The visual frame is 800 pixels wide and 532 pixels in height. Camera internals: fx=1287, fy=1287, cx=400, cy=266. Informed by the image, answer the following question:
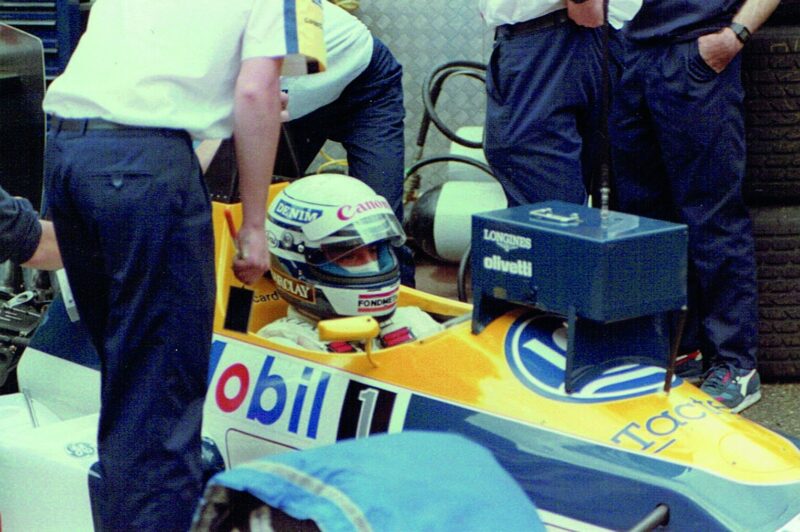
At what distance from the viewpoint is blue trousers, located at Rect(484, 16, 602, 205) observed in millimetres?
4160

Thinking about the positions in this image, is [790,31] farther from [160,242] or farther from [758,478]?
[160,242]

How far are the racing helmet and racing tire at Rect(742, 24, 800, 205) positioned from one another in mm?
1836

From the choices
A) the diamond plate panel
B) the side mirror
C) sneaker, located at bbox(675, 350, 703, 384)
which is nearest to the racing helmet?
the side mirror

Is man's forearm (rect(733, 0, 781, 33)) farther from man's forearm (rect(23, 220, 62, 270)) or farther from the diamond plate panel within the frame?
the diamond plate panel

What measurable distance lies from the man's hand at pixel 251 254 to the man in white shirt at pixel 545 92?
5.24 feet

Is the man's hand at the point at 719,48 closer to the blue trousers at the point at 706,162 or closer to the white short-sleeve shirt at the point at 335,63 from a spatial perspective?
the blue trousers at the point at 706,162

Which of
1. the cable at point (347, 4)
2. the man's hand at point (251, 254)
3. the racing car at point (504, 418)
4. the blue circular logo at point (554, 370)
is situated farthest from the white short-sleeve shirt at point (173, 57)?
the cable at point (347, 4)

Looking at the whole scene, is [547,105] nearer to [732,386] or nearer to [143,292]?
[732,386]

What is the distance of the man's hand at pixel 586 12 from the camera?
402 cm

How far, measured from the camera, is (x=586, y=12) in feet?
13.3

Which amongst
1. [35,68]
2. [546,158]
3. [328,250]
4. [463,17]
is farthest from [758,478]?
[463,17]

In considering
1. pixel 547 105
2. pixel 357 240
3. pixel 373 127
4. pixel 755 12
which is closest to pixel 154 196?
pixel 357 240

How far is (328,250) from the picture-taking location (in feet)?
10.4

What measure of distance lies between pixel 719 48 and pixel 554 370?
174 cm
